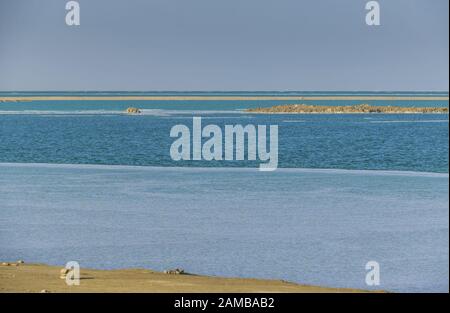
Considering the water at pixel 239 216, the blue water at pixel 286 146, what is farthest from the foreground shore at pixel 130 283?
the blue water at pixel 286 146

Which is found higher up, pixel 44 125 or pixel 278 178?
pixel 44 125

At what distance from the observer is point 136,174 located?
35312 mm

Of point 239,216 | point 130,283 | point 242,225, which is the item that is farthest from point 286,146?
point 130,283

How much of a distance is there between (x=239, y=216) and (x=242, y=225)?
1398 mm

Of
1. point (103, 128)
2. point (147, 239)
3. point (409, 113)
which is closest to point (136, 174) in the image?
point (147, 239)

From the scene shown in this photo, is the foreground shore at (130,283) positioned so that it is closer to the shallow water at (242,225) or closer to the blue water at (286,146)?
the shallow water at (242,225)

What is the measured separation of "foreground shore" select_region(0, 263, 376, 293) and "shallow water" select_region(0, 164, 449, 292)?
942mm

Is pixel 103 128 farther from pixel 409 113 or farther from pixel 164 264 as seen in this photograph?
pixel 164 264

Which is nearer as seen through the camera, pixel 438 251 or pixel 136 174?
pixel 438 251

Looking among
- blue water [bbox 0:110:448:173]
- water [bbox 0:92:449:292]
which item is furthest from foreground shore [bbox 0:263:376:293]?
blue water [bbox 0:110:448:173]

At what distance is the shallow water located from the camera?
56.2ft

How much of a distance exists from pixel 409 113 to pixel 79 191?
90767 mm

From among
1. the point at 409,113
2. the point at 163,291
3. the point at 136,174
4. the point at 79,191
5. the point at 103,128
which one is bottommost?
the point at 163,291

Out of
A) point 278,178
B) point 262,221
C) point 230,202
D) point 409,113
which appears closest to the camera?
point 262,221
